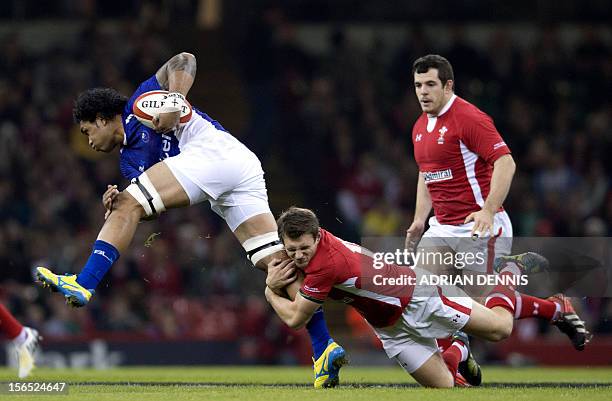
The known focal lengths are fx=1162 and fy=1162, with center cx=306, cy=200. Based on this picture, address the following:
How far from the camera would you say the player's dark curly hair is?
7.62m

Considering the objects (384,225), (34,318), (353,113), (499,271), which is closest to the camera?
(499,271)

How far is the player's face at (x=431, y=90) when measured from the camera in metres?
8.09

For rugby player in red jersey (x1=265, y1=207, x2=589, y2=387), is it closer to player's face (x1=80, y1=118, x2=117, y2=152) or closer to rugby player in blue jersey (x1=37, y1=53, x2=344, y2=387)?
rugby player in blue jersey (x1=37, y1=53, x2=344, y2=387)

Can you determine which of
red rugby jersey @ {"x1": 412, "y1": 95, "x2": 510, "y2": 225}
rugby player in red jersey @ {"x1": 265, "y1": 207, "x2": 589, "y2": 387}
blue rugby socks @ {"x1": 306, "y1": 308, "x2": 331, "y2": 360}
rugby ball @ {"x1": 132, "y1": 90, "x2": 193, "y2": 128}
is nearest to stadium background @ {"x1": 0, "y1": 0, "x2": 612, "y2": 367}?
red rugby jersey @ {"x1": 412, "y1": 95, "x2": 510, "y2": 225}

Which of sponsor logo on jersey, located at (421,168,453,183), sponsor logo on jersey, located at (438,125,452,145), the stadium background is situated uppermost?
sponsor logo on jersey, located at (438,125,452,145)

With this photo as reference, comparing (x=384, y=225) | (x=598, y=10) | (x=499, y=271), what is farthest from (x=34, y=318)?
(x=598, y=10)

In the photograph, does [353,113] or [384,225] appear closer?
[384,225]

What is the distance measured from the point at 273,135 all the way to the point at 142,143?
842cm

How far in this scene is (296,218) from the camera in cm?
680

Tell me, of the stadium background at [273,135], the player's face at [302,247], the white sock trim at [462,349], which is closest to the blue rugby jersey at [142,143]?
the player's face at [302,247]

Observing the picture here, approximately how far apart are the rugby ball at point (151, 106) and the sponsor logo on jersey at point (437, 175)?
1.85m

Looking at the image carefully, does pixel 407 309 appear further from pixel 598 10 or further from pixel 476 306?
pixel 598 10

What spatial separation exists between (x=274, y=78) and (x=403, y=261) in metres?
8.09

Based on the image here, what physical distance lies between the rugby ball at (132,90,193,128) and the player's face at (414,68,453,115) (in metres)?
1.68
